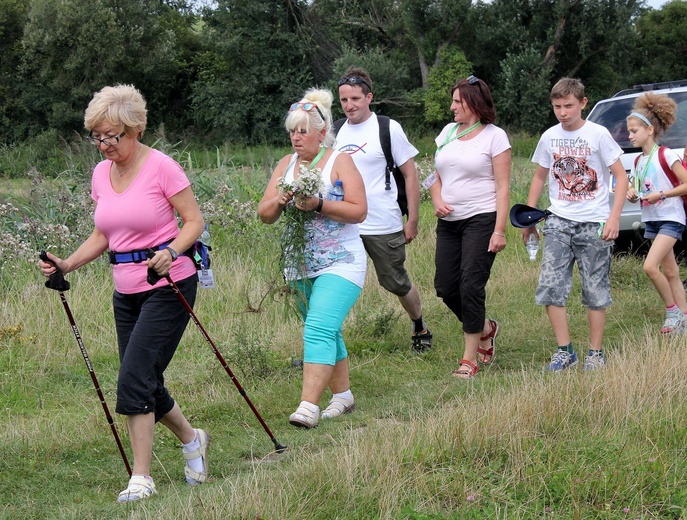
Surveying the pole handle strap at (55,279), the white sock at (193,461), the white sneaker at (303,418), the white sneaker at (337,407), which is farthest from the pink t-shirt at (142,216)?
the white sneaker at (337,407)

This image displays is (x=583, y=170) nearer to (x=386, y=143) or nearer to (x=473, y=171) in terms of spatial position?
(x=473, y=171)

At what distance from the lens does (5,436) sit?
557cm

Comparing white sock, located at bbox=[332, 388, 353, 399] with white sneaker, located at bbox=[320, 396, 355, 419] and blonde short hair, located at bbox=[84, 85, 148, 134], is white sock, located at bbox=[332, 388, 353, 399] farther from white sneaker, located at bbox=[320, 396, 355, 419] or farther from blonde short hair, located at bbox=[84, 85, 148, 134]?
blonde short hair, located at bbox=[84, 85, 148, 134]

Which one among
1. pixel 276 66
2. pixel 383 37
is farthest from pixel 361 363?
pixel 383 37

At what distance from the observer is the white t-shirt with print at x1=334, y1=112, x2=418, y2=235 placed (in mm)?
6883

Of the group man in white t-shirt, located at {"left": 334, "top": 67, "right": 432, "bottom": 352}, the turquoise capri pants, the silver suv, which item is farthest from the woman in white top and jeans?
the silver suv

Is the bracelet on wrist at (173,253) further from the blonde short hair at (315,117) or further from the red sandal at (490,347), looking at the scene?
the red sandal at (490,347)

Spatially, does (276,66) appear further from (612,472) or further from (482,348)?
(612,472)

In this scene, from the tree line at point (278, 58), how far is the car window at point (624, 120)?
25474mm

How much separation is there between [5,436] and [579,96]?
4336 mm

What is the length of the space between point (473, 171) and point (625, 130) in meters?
4.34

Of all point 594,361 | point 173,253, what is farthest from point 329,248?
point 594,361

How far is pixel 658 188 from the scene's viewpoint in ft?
25.2

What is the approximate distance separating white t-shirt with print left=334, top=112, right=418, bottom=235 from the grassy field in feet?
3.52
